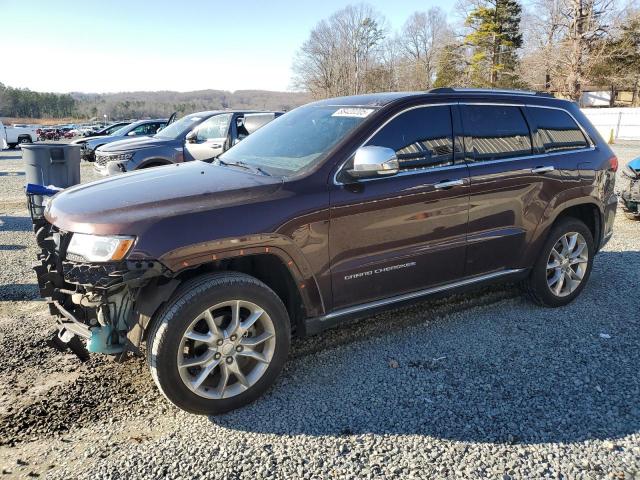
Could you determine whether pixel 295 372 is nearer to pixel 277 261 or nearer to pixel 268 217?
pixel 277 261

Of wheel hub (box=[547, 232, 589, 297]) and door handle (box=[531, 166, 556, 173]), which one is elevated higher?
door handle (box=[531, 166, 556, 173])

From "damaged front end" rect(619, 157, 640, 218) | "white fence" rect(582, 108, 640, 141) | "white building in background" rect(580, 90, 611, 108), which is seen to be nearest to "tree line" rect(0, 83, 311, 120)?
"white building in background" rect(580, 90, 611, 108)

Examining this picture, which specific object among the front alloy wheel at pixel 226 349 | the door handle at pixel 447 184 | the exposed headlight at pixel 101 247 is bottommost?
the front alloy wheel at pixel 226 349

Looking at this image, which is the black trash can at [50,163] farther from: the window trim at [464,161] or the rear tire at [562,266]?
the rear tire at [562,266]

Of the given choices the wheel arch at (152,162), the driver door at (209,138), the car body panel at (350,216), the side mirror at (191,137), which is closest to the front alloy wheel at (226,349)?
the car body panel at (350,216)

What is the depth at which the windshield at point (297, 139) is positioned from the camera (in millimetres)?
3465

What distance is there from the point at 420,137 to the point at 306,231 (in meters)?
1.22

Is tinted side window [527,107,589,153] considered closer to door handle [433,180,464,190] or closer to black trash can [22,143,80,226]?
door handle [433,180,464,190]

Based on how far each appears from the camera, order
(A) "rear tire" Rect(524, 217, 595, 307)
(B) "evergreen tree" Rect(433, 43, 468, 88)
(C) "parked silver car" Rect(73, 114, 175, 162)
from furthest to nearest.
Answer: (B) "evergreen tree" Rect(433, 43, 468, 88), (C) "parked silver car" Rect(73, 114, 175, 162), (A) "rear tire" Rect(524, 217, 595, 307)

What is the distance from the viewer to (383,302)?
3535 millimetres

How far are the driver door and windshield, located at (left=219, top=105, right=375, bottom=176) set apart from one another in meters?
5.62

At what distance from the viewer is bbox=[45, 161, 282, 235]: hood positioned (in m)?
2.75

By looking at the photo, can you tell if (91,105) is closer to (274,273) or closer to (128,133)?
(128,133)

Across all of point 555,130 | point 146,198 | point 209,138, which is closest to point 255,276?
point 146,198
